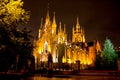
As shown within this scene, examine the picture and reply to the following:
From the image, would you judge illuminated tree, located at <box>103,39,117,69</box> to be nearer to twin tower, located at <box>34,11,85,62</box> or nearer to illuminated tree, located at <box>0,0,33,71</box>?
twin tower, located at <box>34,11,85,62</box>

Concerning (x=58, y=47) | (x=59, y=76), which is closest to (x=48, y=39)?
(x=58, y=47)

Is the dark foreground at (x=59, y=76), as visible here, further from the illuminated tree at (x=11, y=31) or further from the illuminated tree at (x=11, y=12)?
the illuminated tree at (x=11, y=12)

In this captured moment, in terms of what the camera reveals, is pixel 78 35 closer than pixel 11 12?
No

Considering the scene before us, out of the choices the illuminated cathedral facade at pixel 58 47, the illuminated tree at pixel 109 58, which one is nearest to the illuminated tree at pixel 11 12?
the illuminated tree at pixel 109 58

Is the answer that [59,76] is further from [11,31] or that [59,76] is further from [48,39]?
[48,39]

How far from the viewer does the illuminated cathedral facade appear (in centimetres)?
7406

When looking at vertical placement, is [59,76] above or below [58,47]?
below

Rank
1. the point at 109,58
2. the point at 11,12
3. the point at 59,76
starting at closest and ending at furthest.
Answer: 1. the point at 11,12
2. the point at 59,76
3. the point at 109,58

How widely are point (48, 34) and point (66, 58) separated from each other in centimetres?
1350

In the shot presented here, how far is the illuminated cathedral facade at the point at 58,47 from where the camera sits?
74.1 metres

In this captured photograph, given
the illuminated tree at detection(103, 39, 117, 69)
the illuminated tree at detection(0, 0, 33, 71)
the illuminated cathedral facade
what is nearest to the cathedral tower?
the illuminated cathedral facade

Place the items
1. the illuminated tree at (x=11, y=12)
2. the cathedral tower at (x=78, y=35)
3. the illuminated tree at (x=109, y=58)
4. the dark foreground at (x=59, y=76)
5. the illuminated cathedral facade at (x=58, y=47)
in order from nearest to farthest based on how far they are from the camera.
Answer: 1. the illuminated tree at (x=11, y=12)
2. the dark foreground at (x=59, y=76)
3. the illuminated tree at (x=109, y=58)
4. the illuminated cathedral facade at (x=58, y=47)
5. the cathedral tower at (x=78, y=35)

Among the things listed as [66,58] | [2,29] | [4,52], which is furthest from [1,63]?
[66,58]

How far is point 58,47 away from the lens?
76188 millimetres
